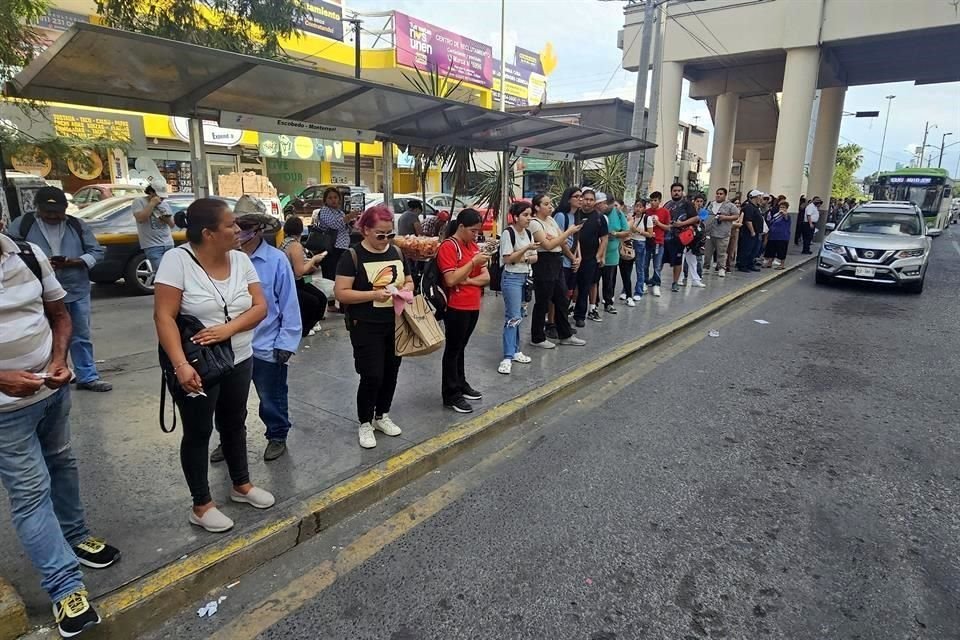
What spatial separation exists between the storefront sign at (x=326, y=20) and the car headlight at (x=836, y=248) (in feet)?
60.1

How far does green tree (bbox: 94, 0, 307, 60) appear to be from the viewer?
764 cm

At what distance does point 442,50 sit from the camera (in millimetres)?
26266

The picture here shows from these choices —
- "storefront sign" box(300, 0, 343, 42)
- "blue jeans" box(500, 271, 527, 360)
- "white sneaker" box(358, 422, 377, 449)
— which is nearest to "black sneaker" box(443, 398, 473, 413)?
"white sneaker" box(358, 422, 377, 449)

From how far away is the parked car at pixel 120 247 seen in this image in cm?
884

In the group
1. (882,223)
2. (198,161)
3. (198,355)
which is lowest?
(198,355)

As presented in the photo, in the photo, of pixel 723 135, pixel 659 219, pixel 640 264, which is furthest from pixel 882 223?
pixel 723 135

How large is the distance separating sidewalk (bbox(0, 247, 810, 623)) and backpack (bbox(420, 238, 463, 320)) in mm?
889

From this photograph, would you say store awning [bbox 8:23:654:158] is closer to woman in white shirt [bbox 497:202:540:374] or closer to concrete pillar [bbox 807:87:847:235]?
woman in white shirt [bbox 497:202:540:374]

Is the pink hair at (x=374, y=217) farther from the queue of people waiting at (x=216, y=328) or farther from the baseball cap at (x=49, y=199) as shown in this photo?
the baseball cap at (x=49, y=199)

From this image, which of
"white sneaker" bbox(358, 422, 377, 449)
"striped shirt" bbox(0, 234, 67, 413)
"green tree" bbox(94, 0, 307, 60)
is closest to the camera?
"striped shirt" bbox(0, 234, 67, 413)

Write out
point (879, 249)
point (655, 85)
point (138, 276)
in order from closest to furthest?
point (138, 276) < point (879, 249) < point (655, 85)

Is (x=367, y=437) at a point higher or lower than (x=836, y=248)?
lower

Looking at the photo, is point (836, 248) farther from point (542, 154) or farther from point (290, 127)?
point (290, 127)

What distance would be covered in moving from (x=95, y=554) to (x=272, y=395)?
1.32 m
